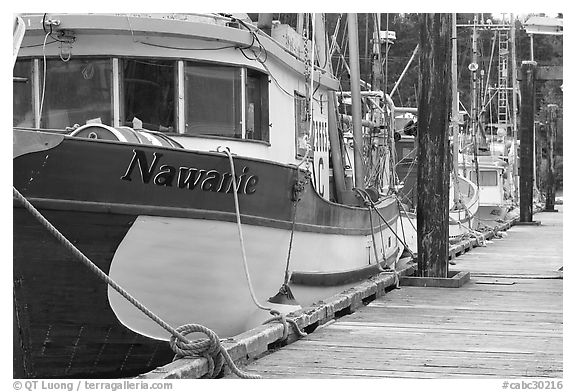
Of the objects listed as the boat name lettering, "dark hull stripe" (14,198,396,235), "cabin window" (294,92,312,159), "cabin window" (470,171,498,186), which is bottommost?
"cabin window" (470,171,498,186)

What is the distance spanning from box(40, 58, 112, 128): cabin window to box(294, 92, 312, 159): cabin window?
8.69 ft

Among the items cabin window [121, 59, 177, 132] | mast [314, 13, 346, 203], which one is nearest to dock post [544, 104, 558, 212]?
mast [314, 13, 346, 203]

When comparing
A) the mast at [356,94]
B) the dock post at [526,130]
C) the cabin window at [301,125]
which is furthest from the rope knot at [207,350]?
the dock post at [526,130]

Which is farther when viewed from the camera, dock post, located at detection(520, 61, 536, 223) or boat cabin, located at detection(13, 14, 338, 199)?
dock post, located at detection(520, 61, 536, 223)

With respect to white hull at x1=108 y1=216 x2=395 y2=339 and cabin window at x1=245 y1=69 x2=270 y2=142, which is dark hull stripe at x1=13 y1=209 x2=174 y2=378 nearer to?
white hull at x1=108 y1=216 x2=395 y2=339

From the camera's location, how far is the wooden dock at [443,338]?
634cm

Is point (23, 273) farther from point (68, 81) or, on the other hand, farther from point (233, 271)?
point (68, 81)

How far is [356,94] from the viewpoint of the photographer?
1175 centimetres

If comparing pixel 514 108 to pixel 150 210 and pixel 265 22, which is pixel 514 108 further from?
pixel 150 210

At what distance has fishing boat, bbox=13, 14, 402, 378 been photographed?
6.94 metres

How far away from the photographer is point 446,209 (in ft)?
35.3

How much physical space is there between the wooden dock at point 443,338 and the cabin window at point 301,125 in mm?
1893

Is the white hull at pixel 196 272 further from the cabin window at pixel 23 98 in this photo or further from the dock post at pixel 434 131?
the dock post at pixel 434 131
